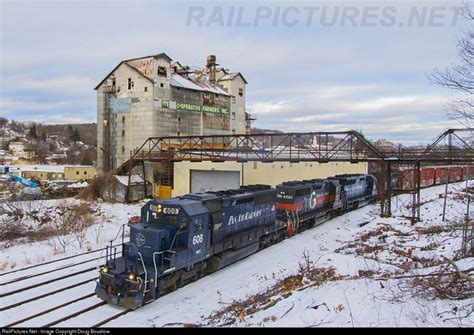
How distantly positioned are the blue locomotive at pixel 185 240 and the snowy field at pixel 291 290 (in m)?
0.48

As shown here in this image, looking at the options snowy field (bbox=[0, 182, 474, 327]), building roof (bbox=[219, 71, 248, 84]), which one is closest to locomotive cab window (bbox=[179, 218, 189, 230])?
snowy field (bbox=[0, 182, 474, 327])

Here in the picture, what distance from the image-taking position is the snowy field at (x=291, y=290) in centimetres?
812

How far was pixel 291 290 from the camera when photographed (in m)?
10.9

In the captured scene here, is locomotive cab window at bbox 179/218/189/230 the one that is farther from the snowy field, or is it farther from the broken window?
the broken window

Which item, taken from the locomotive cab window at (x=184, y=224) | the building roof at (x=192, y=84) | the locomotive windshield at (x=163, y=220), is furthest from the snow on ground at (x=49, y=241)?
the building roof at (x=192, y=84)

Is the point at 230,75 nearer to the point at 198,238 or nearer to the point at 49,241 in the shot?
the point at 49,241

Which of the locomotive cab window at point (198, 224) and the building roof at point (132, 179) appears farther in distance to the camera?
the building roof at point (132, 179)

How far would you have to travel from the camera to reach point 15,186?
43.4 metres

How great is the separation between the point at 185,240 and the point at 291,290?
3746 millimetres

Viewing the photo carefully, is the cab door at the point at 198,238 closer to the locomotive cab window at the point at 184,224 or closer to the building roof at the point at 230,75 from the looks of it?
the locomotive cab window at the point at 184,224

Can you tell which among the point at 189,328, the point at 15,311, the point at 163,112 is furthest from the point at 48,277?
the point at 163,112

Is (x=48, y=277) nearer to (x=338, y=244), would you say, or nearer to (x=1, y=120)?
(x=338, y=244)

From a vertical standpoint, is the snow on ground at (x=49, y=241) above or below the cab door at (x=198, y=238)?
below

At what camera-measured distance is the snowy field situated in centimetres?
812
